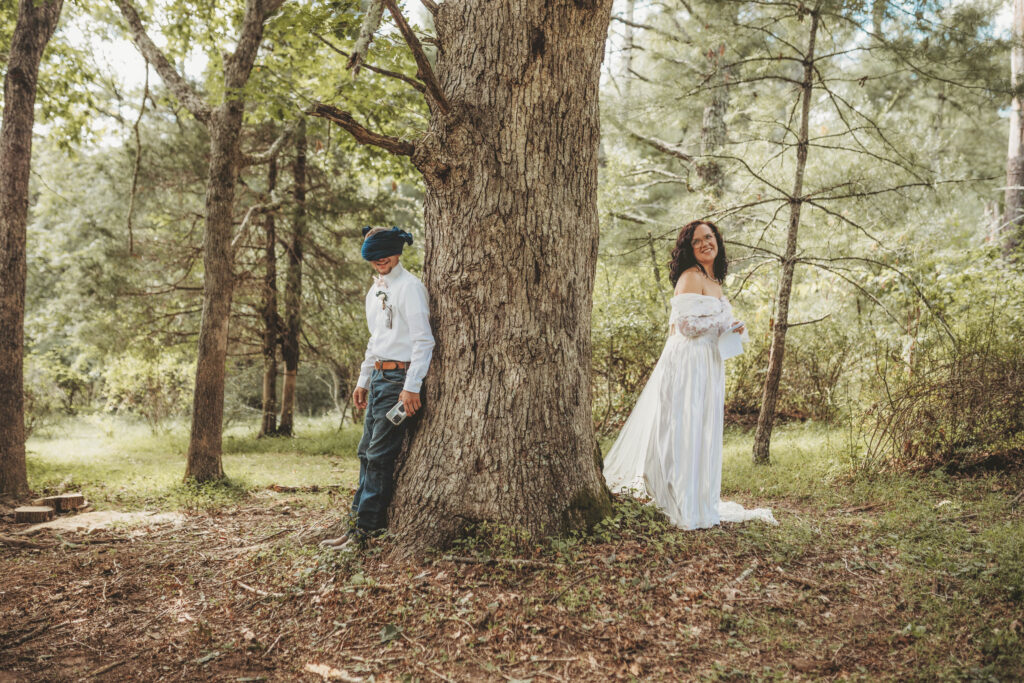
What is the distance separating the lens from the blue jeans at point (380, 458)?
3.84 metres

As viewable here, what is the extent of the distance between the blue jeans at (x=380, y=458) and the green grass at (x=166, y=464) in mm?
3223

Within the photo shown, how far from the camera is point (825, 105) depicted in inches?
680

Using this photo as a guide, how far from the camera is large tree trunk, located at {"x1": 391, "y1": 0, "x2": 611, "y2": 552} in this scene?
364 cm

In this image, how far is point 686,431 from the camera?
454 cm

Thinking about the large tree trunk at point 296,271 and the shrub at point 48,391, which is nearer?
the shrub at point 48,391

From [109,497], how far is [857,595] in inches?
278

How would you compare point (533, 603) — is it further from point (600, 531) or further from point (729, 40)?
point (729, 40)

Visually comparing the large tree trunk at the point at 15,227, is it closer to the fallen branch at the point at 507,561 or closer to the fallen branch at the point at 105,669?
the fallen branch at the point at 105,669

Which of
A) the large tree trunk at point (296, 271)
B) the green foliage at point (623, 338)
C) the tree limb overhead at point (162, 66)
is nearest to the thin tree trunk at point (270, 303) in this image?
the large tree trunk at point (296, 271)

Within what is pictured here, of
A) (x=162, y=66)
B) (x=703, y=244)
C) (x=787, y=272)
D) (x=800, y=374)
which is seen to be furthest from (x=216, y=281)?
(x=800, y=374)

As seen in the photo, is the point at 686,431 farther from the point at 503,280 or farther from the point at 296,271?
the point at 296,271

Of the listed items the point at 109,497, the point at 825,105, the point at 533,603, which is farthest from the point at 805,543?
the point at 825,105

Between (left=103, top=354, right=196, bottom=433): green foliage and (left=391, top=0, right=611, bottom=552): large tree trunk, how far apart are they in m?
11.0

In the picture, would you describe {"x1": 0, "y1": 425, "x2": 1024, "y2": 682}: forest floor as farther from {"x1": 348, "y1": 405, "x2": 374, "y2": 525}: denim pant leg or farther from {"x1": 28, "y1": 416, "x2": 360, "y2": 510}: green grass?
{"x1": 28, "y1": 416, "x2": 360, "y2": 510}: green grass
